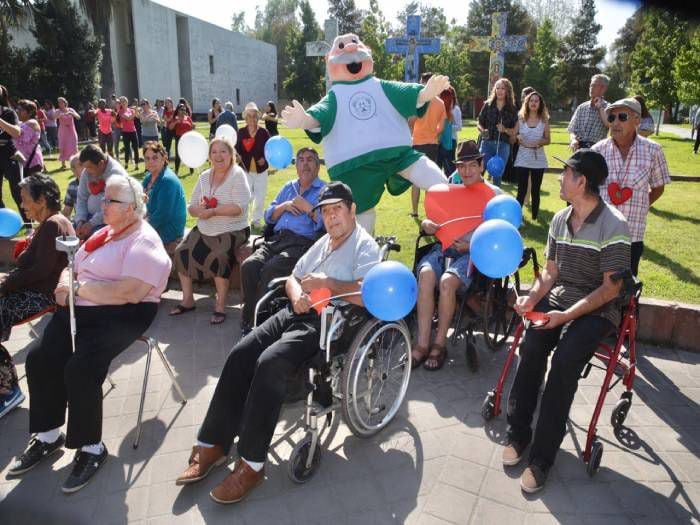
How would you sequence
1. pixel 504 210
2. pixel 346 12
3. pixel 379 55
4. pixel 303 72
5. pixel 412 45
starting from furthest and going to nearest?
pixel 346 12 → pixel 303 72 → pixel 379 55 → pixel 412 45 → pixel 504 210

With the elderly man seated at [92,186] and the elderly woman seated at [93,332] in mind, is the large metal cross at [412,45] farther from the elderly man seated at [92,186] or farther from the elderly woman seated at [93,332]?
the elderly woman seated at [93,332]

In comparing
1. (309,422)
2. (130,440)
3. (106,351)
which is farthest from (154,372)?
(309,422)

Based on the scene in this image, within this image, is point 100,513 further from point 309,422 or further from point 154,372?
point 154,372

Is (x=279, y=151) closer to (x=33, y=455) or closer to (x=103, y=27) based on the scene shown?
(x=33, y=455)

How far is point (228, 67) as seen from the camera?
41562 mm

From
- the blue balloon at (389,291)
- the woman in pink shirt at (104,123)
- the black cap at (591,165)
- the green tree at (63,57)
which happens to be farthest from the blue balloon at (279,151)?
the green tree at (63,57)

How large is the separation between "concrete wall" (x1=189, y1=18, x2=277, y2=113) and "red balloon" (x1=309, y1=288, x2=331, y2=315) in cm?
3845

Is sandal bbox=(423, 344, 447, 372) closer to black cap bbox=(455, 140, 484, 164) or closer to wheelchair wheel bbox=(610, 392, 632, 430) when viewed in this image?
wheelchair wheel bbox=(610, 392, 632, 430)

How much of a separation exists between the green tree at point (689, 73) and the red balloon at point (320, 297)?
20.3 meters

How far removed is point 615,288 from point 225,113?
8.76m

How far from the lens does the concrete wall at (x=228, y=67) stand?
37750mm

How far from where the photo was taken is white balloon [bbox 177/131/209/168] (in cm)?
527

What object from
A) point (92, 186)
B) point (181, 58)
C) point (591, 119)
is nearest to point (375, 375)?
point (92, 186)

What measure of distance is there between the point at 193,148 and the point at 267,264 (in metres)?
1.83
